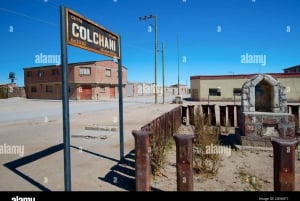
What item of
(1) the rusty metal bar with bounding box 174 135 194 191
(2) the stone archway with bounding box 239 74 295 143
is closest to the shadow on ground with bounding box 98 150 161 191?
(1) the rusty metal bar with bounding box 174 135 194 191

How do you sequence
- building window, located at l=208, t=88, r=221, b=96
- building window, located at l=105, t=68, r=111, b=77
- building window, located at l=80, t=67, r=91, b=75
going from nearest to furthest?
building window, located at l=208, t=88, r=221, b=96 → building window, located at l=80, t=67, r=91, b=75 → building window, located at l=105, t=68, r=111, b=77

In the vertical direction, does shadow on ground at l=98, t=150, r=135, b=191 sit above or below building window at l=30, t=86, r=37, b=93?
below

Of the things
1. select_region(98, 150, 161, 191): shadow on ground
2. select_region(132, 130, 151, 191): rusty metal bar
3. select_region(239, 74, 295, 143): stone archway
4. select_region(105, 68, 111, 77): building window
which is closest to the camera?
select_region(132, 130, 151, 191): rusty metal bar

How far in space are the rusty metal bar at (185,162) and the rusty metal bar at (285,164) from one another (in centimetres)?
112

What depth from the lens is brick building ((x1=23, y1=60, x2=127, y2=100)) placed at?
3725cm

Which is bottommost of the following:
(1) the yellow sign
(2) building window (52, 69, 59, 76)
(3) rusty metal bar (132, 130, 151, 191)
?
(3) rusty metal bar (132, 130, 151, 191)

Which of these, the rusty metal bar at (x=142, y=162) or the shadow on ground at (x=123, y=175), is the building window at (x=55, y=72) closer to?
the shadow on ground at (x=123, y=175)

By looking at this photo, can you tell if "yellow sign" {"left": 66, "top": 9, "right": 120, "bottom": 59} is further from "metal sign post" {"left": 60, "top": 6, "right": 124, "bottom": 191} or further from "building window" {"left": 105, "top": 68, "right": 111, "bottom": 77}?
"building window" {"left": 105, "top": 68, "right": 111, "bottom": 77}

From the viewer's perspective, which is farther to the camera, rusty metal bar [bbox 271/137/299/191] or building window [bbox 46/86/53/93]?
building window [bbox 46/86/53/93]

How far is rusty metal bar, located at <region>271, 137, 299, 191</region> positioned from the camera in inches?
→ 114

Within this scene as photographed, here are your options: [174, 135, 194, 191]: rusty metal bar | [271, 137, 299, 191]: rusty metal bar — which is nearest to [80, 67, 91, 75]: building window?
[174, 135, 194, 191]: rusty metal bar

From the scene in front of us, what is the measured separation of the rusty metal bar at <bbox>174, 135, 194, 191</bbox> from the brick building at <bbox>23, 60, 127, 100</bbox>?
35428 mm

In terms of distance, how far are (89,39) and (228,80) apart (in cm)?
2804
